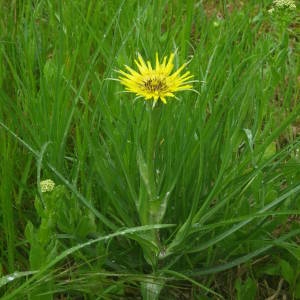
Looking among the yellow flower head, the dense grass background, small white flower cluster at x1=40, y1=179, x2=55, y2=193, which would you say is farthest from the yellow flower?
small white flower cluster at x1=40, y1=179, x2=55, y2=193

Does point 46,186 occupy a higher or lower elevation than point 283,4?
lower

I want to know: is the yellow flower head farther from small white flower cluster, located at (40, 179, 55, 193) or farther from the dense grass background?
small white flower cluster, located at (40, 179, 55, 193)

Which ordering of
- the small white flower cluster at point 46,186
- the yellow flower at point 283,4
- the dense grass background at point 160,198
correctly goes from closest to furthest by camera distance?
the small white flower cluster at point 46,186 < the dense grass background at point 160,198 < the yellow flower at point 283,4

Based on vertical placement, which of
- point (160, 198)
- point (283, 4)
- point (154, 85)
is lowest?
point (160, 198)

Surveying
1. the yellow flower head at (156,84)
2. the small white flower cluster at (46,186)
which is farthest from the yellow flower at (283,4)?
the small white flower cluster at (46,186)

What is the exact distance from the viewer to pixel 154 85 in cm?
90

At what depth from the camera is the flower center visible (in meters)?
0.89

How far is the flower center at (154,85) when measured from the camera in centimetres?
89

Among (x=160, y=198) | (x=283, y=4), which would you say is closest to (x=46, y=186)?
(x=160, y=198)

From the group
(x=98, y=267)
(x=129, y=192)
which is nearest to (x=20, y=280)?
(x=98, y=267)

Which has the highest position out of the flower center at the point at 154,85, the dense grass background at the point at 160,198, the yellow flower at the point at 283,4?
the yellow flower at the point at 283,4

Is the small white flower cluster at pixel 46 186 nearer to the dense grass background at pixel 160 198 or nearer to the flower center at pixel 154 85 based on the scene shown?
the dense grass background at pixel 160 198

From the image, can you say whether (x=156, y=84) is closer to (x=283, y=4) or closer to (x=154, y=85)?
(x=154, y=85)

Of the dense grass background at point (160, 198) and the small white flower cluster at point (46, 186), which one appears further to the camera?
the dense grass background at point (160, 198)
